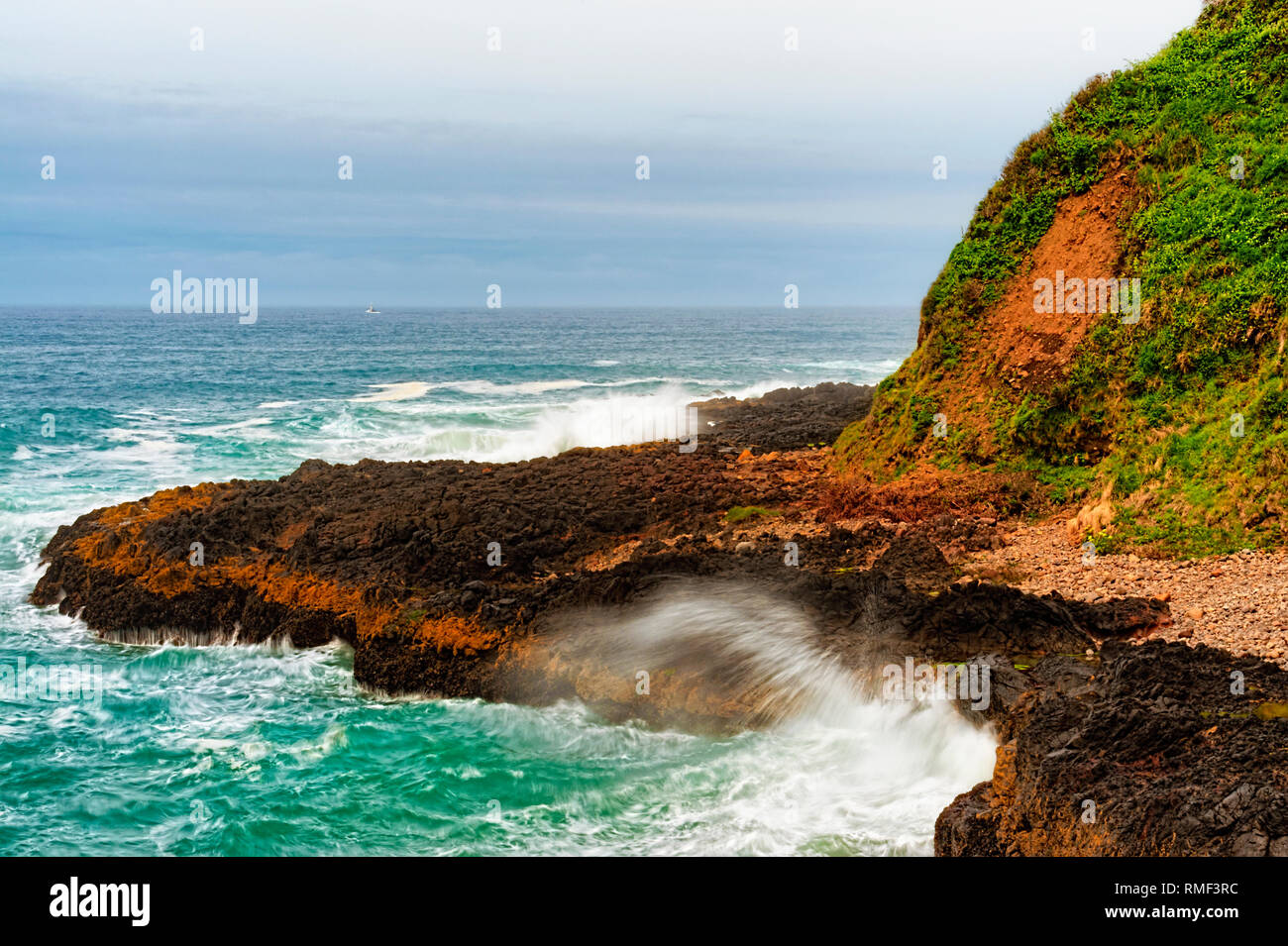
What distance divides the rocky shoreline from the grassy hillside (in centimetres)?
196

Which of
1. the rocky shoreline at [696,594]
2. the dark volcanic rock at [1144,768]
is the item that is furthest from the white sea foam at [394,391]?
the dark volcanic rock at [1144,768]

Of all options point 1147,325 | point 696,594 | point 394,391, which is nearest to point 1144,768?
point 696,594

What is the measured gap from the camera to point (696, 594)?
13.4m

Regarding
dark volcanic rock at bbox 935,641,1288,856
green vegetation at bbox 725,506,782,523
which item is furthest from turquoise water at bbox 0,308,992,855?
green vegetation at bbox 725,506,782,523

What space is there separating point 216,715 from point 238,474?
1741cm

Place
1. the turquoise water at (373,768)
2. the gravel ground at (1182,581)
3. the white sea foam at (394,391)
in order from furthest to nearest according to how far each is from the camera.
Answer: the white sea foam at (394,391) < the gravel ground at (1182,581) < the turquoise water at (373,768)

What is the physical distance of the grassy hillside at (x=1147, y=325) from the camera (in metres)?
13.5

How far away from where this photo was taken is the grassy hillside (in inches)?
531

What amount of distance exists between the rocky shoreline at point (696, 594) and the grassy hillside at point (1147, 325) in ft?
6.42

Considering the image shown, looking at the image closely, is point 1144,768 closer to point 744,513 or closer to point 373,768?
point 373,768

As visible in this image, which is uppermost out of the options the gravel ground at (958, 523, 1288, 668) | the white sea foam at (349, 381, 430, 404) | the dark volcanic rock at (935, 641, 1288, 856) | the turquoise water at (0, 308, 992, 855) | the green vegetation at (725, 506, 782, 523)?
the white sea foam at (349, 381, 430, 404)

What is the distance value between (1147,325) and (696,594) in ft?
26.4

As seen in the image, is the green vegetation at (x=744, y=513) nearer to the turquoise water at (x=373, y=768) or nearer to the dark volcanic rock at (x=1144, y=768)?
the turquoise water at (x=373, y=768)

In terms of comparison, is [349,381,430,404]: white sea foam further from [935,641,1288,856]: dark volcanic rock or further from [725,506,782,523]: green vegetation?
[935,641,1288,856]: dark volcanic rock
